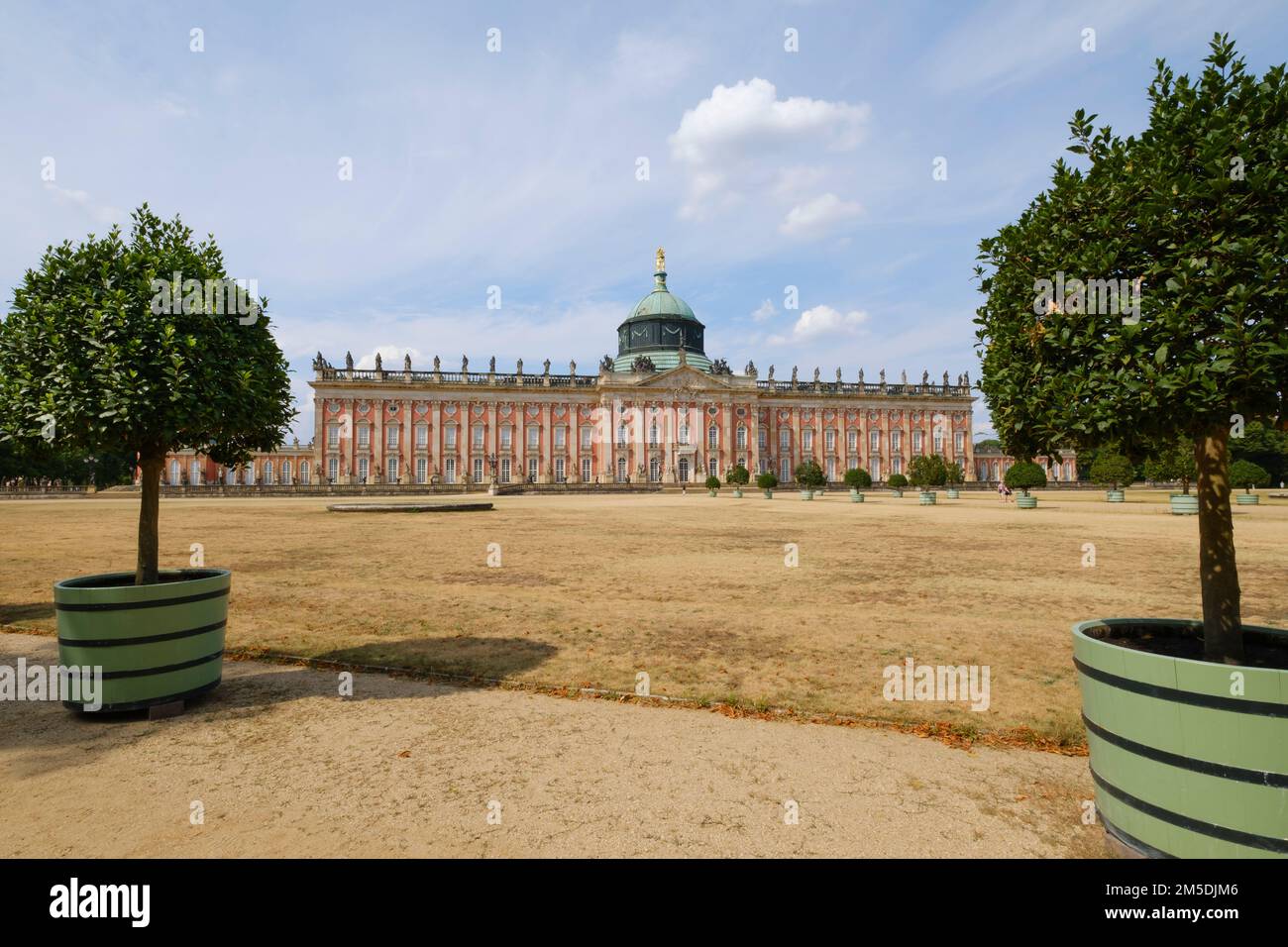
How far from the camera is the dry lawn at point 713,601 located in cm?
623

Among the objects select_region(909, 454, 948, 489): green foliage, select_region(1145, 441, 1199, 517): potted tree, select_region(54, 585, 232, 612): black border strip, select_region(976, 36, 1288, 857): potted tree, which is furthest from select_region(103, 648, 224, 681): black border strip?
select_region(909, 454, 948, 489): green foliage

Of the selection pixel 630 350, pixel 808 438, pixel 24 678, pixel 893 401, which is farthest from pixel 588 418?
pixel 24 678

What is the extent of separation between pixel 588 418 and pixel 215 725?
71.5 m

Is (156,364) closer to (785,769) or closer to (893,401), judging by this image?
(785,769)

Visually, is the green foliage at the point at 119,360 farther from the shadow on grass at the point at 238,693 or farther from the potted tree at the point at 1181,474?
the potted tree at the point at 1181,474

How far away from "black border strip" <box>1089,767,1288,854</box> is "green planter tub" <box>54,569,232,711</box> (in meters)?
6.20

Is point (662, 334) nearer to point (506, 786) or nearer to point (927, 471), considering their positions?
point (927, 471)

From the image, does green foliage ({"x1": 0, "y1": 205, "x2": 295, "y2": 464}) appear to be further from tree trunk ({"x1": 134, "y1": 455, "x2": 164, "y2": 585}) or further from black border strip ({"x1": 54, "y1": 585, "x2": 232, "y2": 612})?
black border strip ({"x1": 54, "y1": 585, "x2": 232, "y2": 612})

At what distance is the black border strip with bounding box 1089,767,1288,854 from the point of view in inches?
109

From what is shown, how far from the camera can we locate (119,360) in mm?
5199

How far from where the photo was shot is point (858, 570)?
40.8 feet

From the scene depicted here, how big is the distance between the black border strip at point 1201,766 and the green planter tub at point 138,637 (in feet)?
20.2

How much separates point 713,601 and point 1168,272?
7037mm

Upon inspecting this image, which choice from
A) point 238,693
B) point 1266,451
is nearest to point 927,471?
point 1266,451
